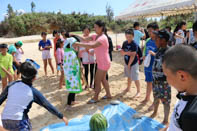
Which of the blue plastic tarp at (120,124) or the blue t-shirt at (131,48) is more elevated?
the blue t-shirt at (131,48)

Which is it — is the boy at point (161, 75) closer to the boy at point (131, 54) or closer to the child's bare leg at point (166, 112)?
the child's bare leg at point (166, 112)

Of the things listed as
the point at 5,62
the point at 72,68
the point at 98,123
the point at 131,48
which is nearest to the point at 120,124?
the point at 98,123

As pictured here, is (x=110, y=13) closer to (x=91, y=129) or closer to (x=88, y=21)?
(x=88, y=21)

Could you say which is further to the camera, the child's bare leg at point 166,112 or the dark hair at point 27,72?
the child's bare leg at point 166,112

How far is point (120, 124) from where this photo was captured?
3.84 metres

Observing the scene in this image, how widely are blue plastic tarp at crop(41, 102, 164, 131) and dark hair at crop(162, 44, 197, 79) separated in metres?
2.74

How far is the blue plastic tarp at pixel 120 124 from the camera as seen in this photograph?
3673mm

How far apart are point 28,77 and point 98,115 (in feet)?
5.40

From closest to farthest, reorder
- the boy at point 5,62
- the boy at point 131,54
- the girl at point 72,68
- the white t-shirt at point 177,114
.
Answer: the white t-shirt at point 177,114 → the girl at point 72,68 → the boy at point 131,54 → the boy at point 5,62

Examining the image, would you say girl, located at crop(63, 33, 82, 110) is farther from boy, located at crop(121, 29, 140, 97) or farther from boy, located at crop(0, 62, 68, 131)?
boy, located at crop(0, 62, 68, 131)

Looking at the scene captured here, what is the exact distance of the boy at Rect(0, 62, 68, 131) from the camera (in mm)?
2322

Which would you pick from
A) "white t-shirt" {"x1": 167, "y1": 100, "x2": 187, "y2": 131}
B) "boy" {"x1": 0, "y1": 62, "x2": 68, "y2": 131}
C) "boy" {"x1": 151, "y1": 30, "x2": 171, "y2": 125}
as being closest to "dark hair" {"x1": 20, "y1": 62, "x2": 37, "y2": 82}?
"boy" {"x1": 0, "y1": 62, "x2": 68, "y2": 131}

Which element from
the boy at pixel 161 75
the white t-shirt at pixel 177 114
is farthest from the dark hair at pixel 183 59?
the boy at pixel 161 75

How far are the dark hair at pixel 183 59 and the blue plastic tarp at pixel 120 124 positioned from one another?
9.00 feet
